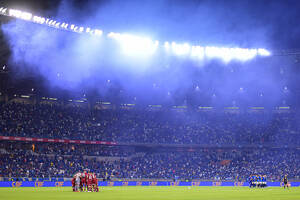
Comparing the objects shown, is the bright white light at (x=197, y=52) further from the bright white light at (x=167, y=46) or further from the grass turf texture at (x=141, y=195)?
the grass turf texture at (x=141, y=195)

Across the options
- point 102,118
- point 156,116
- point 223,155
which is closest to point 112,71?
point 102,118

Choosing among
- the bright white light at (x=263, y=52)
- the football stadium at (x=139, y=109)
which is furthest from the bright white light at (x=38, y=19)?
the bright white light at (x=263, y=52)

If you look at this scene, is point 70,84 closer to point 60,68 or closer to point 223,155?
point 60,68

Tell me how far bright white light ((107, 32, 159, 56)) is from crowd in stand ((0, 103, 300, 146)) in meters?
16.2

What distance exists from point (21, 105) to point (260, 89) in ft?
148

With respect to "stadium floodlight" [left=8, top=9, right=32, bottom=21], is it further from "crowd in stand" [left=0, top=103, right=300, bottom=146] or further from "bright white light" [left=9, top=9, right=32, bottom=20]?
"crowd in stand" [left=0, top=103, right=300, bottom=146]

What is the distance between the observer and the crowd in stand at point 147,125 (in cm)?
6500

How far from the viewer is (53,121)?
6756cm

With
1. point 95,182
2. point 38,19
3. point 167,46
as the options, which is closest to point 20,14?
point 38,19

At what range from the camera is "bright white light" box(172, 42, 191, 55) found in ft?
211

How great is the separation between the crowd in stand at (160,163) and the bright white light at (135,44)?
18.1m

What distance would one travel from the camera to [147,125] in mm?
75750

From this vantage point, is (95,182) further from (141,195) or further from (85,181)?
(141,195)

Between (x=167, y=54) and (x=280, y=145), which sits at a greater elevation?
(x=167, y=54)
